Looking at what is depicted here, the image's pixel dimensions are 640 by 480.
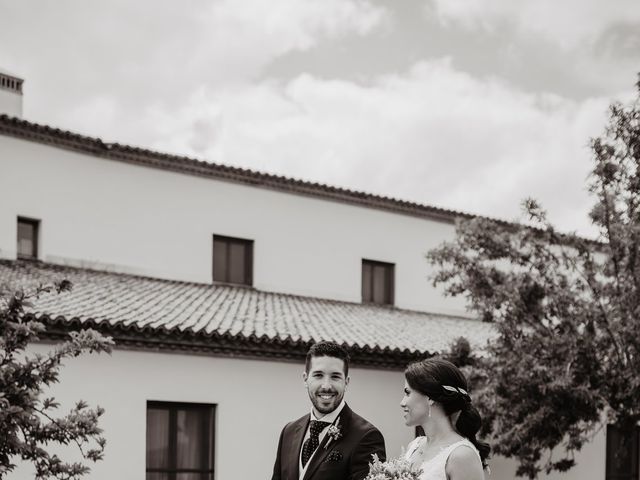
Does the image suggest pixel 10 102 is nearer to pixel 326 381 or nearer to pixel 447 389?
pixel 326 381

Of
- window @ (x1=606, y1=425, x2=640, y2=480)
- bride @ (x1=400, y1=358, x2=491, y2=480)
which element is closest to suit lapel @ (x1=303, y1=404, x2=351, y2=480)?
bride @ (x1=400, y1=358, x2=491, y2=480)

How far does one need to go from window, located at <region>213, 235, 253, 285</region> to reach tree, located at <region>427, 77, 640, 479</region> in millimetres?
6110

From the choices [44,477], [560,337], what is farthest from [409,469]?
[560,337]

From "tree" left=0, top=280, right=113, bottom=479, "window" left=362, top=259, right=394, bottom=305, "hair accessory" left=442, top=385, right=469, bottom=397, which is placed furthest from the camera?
"window" left=362, top=259, right=394, bottom=305

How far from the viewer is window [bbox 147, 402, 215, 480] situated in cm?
1349

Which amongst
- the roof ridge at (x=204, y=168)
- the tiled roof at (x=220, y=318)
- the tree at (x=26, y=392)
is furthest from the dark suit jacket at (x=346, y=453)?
the roof ridge at (x=204, y=168)

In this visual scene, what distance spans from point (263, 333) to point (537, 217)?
3954 millimetres

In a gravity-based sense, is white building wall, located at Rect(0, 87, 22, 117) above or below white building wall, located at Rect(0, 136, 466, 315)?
above

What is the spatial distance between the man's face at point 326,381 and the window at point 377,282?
14794 mm

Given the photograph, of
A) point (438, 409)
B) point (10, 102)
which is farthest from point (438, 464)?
point (10, 102)

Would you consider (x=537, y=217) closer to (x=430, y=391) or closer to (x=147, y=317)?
(x=147, y=317)

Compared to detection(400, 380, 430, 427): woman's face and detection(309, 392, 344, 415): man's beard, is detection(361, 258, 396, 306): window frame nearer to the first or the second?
detection(309, 392, 344, 415): man's beard

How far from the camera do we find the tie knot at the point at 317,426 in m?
5.38

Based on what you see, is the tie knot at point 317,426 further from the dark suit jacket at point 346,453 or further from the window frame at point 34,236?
the window frame at point 34,236
